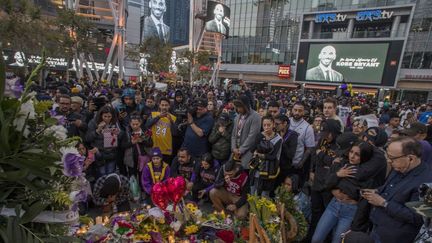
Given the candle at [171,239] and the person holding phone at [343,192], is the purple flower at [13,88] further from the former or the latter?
the person holding phone at [343,192]

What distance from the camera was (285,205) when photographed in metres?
3.16

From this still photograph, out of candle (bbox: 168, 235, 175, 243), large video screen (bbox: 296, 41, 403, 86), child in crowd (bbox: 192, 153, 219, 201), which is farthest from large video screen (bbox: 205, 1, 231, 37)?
candle (bbox: 168, 235, 175, 243)

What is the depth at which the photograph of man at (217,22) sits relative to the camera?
3225 centimetres

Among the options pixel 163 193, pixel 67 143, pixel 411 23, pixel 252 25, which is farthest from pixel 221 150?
pixel 252 25

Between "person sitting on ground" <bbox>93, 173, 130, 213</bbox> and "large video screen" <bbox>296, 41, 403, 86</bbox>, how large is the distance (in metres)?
30.9

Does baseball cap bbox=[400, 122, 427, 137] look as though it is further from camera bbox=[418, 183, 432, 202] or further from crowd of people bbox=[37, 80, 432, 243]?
camera bbox=[418, 183, 432, 202]

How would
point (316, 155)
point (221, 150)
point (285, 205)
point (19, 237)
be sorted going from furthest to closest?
point (221, 150) < point (316, 155) < point (285, 205) < point (19, 237)

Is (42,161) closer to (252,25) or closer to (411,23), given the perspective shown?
(411,23)

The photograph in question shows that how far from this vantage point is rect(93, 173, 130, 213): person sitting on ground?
352cm

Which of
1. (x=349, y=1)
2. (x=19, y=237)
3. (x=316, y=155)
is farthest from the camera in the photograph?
(x=349, y=1)

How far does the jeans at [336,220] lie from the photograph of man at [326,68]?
105 feet

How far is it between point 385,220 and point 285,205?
1044 mm

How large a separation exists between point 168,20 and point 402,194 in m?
66.5

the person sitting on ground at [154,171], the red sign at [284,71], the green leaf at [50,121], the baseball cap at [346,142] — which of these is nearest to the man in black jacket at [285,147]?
the baseball cap at [346,142]
